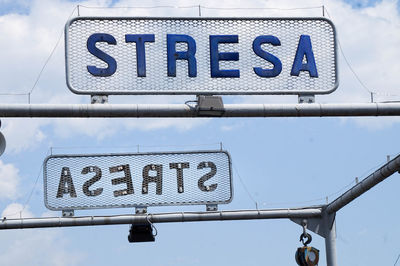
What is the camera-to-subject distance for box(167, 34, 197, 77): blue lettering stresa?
10414 millimetres

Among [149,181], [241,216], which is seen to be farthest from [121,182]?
[241,216]

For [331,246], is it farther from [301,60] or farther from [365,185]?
[301,60]

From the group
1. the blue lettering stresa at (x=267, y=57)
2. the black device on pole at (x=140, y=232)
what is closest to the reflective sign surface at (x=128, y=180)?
the black device on pole at (x=140, y=232)

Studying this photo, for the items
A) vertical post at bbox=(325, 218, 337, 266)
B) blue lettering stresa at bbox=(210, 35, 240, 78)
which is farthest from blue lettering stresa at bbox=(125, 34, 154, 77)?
vertical post at bbox=(325, 218, 337, 266)

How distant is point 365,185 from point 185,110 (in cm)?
891

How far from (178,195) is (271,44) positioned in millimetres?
6496

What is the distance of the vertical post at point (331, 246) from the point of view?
69.1 feet

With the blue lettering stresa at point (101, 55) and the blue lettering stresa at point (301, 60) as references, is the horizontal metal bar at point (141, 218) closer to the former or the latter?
the blue lettering stresa at point (101, 55)

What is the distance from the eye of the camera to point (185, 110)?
403 inches

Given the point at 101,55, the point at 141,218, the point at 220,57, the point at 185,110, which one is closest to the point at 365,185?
the point at 141,218

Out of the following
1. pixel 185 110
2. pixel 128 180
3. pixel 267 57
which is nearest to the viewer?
pixel 185 110

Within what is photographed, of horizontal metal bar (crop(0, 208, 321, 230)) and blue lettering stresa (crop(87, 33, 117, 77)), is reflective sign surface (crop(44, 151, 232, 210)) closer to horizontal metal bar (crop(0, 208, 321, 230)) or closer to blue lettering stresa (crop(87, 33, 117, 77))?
horizontal metal bar (crop(0, 208, 321, 230))

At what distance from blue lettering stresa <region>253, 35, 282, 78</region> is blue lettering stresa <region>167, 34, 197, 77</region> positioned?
771 mm

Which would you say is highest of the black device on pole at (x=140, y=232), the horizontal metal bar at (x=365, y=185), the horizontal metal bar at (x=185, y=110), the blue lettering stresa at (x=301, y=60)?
the blue lettering stresa at (x=301, y=60)
